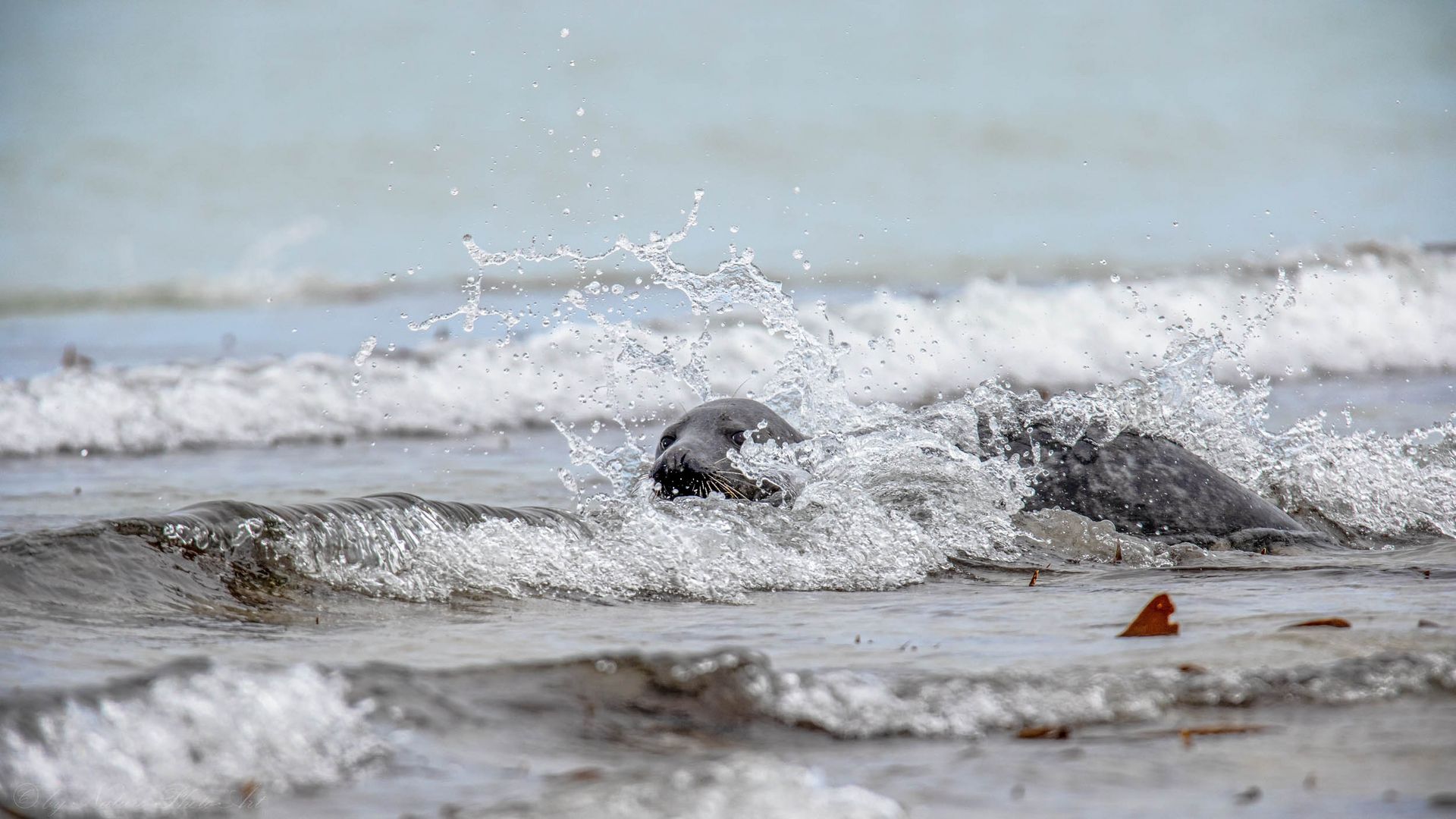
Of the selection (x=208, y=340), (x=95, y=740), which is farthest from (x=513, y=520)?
(x=208, y=340)

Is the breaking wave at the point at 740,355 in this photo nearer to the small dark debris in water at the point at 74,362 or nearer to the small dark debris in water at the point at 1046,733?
the small dark debris in water at the point at 74,362

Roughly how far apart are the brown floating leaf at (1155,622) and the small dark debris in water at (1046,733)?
82cm

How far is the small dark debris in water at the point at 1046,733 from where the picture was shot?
7.68 ft

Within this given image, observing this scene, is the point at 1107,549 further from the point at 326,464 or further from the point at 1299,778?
the point at 326,464

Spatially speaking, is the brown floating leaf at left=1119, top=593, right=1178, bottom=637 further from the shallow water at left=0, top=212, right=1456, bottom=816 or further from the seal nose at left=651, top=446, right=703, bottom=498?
the seal nose at left=651, top=446, right=703, bottom=498

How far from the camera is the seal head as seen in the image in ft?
17.0

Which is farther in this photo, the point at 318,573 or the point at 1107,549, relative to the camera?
the point at 1107,549

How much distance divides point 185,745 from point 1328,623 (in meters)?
2.39

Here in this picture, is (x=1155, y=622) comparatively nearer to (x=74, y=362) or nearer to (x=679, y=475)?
(x=679, y=475)

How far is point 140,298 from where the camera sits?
744 inches

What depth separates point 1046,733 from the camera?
92.6 inches

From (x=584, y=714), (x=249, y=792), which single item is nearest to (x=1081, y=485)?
(x=584, y=714)

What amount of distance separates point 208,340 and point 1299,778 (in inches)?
581

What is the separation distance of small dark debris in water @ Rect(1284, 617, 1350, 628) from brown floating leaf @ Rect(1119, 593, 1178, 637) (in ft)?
0.88
